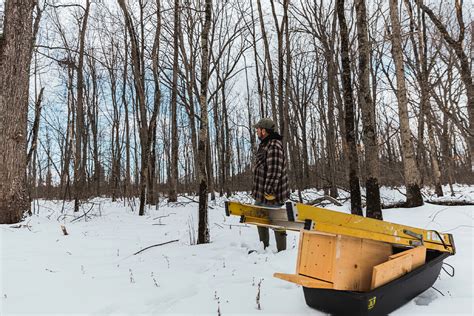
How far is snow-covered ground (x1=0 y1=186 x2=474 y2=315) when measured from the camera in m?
2.55

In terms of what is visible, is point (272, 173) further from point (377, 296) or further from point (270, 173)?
point (377, 296)

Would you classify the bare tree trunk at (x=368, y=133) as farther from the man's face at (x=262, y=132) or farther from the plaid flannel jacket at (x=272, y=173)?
the man's face at (x=262, y=132)

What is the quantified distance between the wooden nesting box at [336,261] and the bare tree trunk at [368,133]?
11.7 ft

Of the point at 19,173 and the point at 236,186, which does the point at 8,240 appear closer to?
the point at 19,173

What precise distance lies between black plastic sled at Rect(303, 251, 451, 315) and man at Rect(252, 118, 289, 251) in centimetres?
192

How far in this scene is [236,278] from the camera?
334 cm

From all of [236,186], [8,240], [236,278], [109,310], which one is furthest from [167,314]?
[236,186]

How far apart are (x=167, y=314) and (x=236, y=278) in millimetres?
1046

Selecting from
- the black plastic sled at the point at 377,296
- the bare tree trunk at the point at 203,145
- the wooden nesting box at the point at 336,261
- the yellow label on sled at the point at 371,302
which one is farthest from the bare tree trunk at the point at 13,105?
the yellow label on sled at the point at 371,302

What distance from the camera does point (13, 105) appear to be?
6.46 meters

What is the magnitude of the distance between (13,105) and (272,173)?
5843mm

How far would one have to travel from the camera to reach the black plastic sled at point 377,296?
2096 millimetres

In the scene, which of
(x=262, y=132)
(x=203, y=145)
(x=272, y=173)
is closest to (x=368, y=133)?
(x=262, y=132)

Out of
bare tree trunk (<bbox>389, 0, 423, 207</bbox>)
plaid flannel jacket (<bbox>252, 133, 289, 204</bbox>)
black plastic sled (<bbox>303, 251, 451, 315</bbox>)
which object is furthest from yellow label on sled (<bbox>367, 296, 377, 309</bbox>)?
bare tree trunk (<bbox>389, 0, 423, 207</bbox>)
